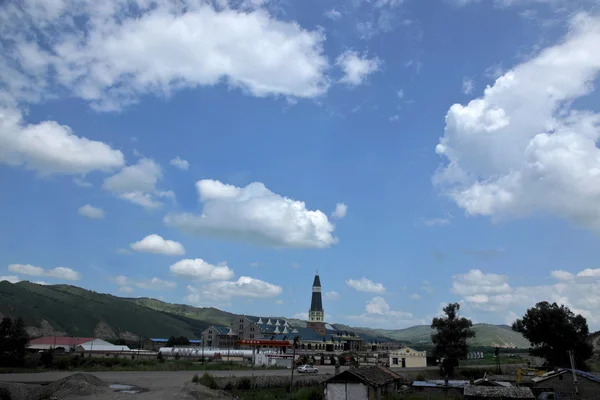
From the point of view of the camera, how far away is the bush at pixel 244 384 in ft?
159

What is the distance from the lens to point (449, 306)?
76625 mm

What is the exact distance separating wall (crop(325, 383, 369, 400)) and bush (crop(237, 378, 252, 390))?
14.8 m

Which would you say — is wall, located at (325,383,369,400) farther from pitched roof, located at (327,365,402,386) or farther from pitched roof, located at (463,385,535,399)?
pitched roof, located at (463,385,535,399)

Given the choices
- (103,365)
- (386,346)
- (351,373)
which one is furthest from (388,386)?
(386,346)

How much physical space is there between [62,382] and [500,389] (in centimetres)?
3307

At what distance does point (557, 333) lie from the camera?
→ 71.8m

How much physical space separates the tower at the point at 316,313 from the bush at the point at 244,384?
402ft

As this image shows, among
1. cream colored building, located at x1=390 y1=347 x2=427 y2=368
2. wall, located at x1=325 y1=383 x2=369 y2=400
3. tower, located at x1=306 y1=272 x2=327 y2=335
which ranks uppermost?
tower, located at x1=306 y1=272 x2=327 y2=335

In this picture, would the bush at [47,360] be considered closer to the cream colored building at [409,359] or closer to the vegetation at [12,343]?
the vegetation at [12,343]

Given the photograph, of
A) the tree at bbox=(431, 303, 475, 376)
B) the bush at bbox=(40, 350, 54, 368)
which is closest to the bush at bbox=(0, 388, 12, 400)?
the bush at bbox=(40, 350, 54, 368)

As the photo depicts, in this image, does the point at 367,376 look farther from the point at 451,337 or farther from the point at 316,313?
the point at 316,313

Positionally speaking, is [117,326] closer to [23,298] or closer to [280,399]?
[23,298]

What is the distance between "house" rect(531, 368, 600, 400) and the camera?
127 ft

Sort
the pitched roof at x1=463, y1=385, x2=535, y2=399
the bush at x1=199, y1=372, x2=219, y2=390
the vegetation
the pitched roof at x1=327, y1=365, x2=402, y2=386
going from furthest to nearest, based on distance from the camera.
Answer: the vegetation → the bush at x1=199, y1=372, x2=219, y2=390 → the pitched roof at x1=327, y1=365, x2=402, y2=386 → the pitched roof at x1=463, y1=385, x2=535, y2=399
